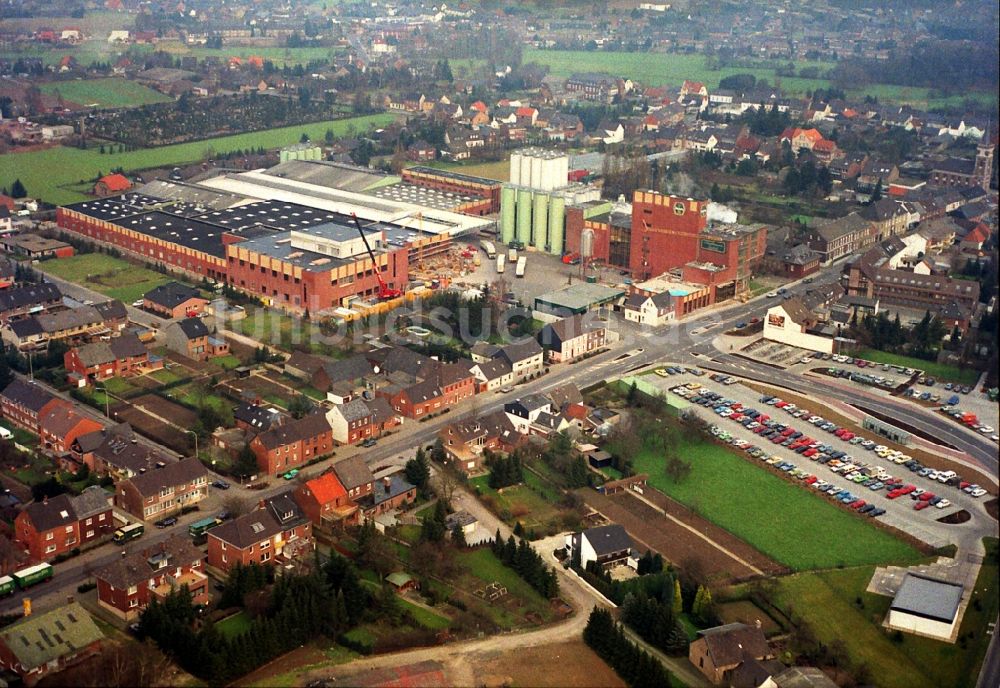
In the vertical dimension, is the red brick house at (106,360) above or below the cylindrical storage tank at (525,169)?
below

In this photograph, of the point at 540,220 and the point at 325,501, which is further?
the point at 540,220

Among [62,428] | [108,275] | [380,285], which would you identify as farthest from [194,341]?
[108,275]

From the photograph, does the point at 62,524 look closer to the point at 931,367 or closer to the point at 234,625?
the point at 234,625

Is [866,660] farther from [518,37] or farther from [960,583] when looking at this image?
[518,37]

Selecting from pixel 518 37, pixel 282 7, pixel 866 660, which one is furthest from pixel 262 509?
pixel 282 7

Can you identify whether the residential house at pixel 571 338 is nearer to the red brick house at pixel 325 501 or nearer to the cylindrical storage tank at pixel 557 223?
the cylindrical storage tank at pixel 557 223

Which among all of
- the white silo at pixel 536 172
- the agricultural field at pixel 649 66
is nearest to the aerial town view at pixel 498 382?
the white silo at pixel 536 172
